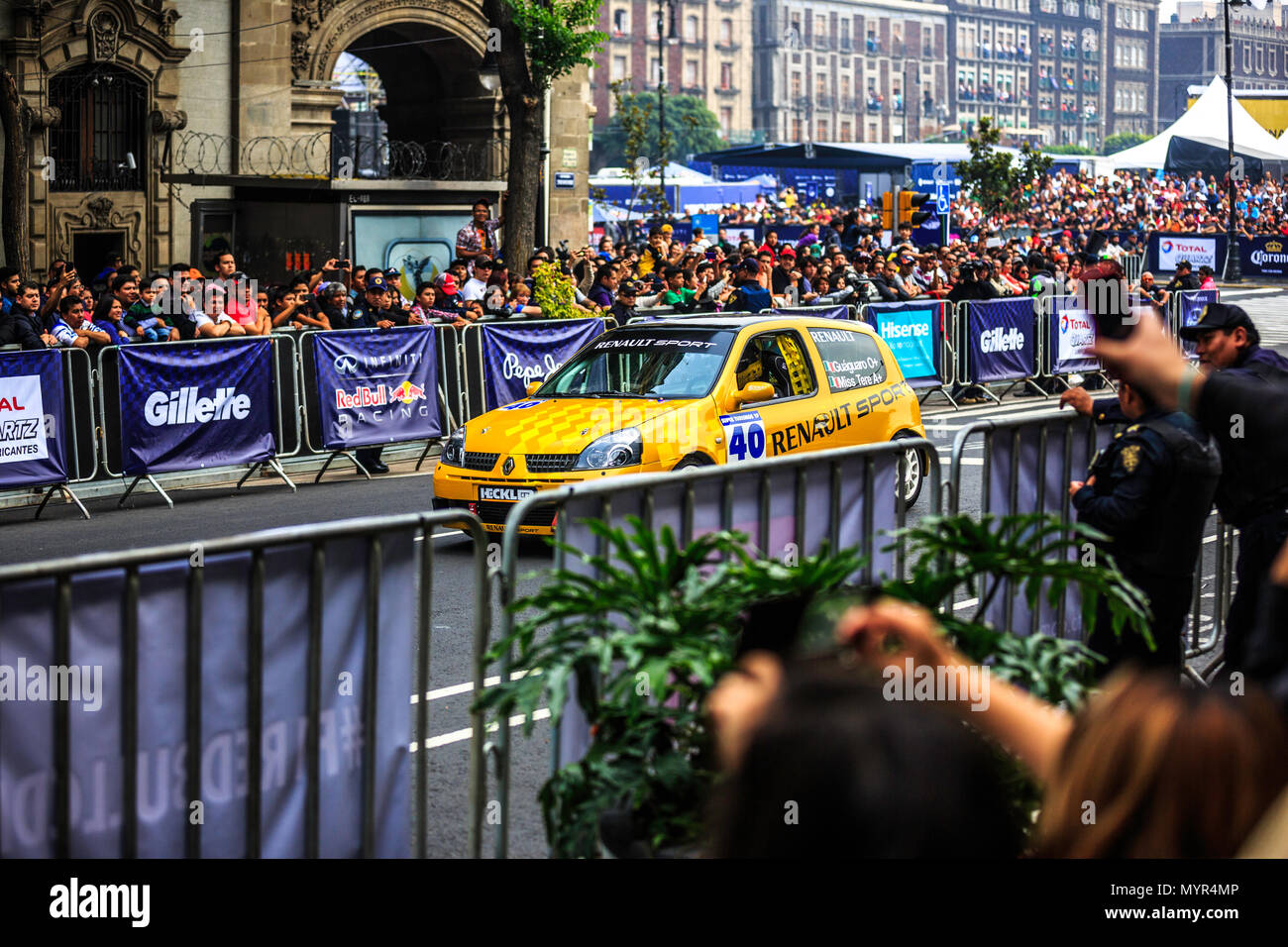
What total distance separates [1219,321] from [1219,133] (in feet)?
177

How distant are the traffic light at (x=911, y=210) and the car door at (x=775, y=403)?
20171 mm

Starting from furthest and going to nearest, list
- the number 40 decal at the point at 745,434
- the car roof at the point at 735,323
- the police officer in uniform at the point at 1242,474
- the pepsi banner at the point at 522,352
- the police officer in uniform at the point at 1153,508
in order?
the pepsi banner at the point at 522,352 < the car roof at the point at 735,323 < the number 40 decal at the point at 745,434 < the police officer in uniform at the point at 1242,474 < the police officer in uniform at the point at 1153,508

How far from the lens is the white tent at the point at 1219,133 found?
180 ft

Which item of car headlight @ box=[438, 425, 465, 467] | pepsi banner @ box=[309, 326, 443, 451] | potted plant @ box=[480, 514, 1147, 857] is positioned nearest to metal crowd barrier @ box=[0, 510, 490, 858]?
potted plant @ box=[480, 514, 1147, 857]

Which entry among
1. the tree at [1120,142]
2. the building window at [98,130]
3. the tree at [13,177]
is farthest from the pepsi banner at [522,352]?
the tree at [1120,142]

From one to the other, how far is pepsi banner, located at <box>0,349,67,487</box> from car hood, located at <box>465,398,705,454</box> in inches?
142

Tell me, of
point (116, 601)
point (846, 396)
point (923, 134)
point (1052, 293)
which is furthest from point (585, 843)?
point (923, 134)

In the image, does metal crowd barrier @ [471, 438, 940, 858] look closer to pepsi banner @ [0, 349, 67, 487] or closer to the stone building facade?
pepsi banner @ [0, 349, 67, 487]

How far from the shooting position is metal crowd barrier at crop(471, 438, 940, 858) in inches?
180

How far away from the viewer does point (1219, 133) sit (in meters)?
56.6

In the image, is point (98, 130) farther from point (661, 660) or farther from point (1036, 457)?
point (661, 660)

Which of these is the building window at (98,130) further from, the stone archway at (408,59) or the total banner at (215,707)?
the total banner at (215,707)

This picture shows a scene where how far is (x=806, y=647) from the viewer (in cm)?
341
